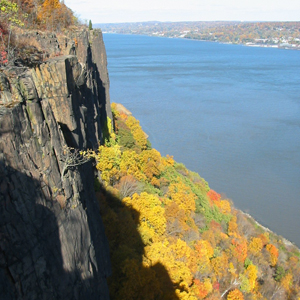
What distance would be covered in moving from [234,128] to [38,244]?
41.2m

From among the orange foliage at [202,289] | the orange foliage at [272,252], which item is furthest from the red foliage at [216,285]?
the orange foliage at [272,252]

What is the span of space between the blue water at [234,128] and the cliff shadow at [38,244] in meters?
24.1

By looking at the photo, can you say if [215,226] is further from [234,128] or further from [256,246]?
[234,128]

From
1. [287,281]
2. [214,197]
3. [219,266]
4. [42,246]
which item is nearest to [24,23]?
[42,246]

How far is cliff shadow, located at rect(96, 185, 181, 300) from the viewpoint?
11.3 meters

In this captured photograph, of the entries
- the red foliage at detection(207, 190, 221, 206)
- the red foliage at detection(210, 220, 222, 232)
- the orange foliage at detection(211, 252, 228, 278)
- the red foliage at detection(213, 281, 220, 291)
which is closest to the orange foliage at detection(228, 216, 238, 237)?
the red foliage at detection(210, 220, 222, 232)

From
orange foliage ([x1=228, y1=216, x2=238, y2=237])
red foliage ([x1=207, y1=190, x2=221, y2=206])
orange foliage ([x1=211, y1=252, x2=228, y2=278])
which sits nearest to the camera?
orange foliage ([x1=211, y1=252, x2=228, y2=278])

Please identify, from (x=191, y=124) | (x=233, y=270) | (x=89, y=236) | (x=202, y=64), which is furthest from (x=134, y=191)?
(x=202, y=64)

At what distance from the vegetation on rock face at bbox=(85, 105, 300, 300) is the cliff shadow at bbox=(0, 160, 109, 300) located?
12.0 ft

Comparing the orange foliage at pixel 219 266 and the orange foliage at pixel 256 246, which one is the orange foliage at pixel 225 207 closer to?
the orange foliage at pixel 256 246

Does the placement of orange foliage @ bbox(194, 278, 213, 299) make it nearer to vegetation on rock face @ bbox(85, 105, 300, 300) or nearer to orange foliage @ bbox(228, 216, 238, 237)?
vegetation on rock face @ bbox(85, 105, 300, 300)

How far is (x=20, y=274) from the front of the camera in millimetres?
5570

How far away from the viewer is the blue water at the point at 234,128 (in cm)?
3062

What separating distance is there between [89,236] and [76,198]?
1.11 meters
